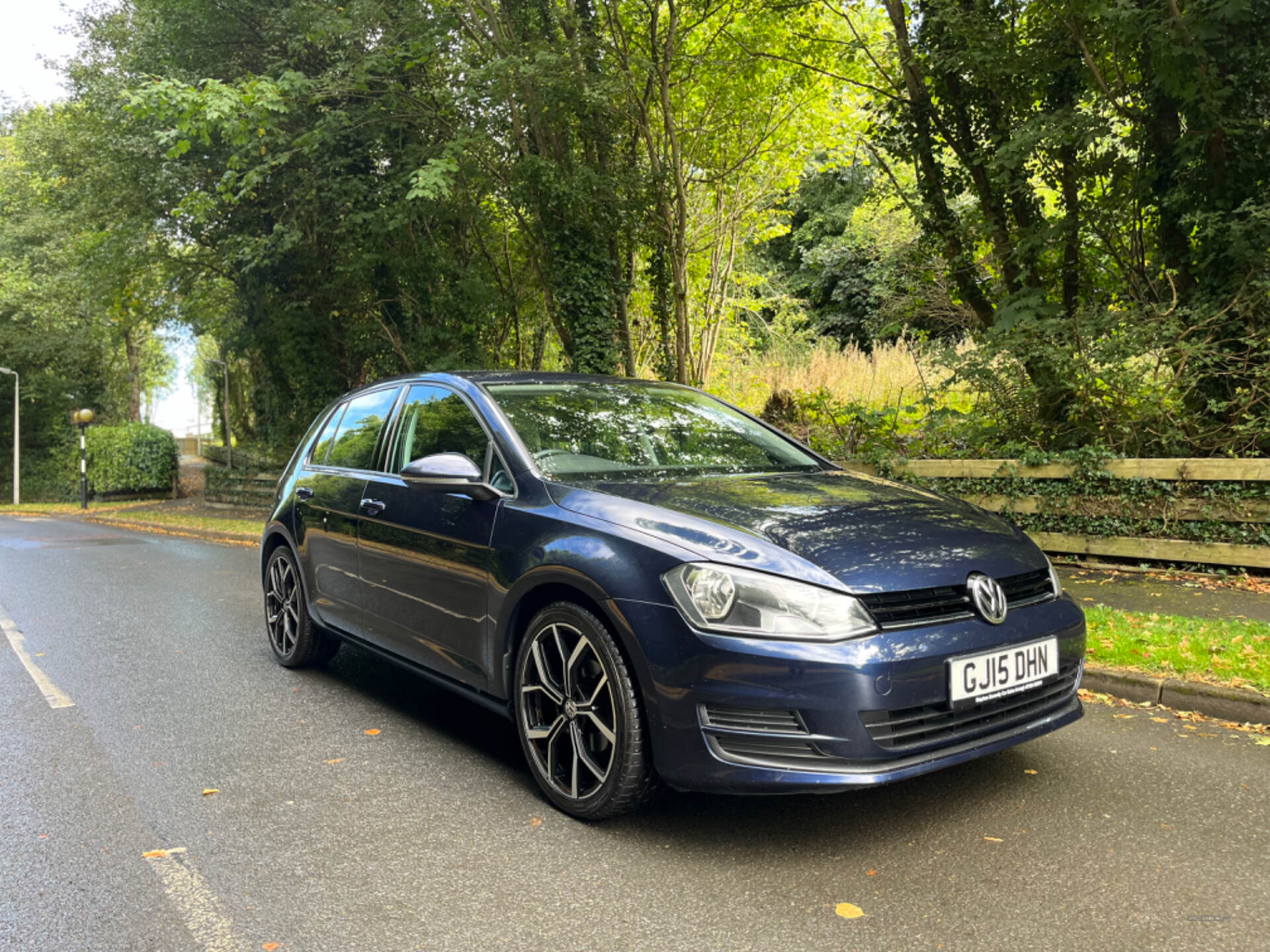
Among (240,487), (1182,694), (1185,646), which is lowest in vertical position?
(240,487)

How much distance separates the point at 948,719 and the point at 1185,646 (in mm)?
3030

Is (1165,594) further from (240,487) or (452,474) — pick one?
(240,487)

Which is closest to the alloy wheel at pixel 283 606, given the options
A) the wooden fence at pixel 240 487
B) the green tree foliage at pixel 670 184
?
the green tree foliage at pixel 670 184

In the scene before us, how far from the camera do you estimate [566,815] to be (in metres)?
3.61

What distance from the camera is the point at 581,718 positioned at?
3537mm

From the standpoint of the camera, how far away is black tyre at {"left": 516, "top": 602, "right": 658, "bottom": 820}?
130 inches

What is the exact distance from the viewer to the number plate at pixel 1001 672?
3123 mm

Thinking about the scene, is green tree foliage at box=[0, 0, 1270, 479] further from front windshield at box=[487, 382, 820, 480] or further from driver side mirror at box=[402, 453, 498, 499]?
driver side mirror at box=[402, 453, 498, 499]

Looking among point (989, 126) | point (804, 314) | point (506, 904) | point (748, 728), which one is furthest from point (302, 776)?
point (804, 314)

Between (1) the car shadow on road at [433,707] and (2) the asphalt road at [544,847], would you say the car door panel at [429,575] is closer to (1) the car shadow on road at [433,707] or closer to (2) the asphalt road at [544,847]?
(1) the car shadow on road at [433,707]

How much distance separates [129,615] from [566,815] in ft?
20.3

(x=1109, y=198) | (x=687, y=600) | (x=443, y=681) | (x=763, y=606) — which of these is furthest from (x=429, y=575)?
(x=1109, y=198)

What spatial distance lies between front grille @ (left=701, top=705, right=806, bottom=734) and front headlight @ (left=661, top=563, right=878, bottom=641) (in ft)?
0.78

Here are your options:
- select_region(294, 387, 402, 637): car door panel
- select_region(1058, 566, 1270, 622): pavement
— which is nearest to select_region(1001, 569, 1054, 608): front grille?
select_region(294, 387, 402, 637): car door panel
